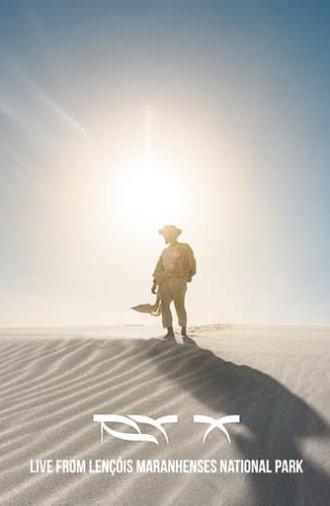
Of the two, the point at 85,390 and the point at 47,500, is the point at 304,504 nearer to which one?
the point at 47,500

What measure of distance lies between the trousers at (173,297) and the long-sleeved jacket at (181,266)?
79 millimetres

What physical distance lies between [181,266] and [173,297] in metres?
0.49

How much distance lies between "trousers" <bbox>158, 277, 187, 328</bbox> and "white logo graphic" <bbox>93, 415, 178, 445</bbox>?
14.8 feet

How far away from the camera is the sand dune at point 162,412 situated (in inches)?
119

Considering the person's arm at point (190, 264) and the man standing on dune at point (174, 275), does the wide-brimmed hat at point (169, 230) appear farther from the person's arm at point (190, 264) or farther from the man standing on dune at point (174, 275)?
the person's arm at point (190, 264)

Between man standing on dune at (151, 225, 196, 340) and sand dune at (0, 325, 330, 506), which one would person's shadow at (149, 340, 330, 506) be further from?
man standing on dune at (151, 225, 196, 340)

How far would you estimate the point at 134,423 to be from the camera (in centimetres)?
422

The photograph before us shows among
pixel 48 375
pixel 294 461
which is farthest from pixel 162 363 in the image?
pixel 294 461

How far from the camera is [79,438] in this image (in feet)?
12.7

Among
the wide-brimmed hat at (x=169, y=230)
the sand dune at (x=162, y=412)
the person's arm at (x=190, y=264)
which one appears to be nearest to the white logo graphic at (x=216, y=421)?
the sand dune at (x=162, y=412)

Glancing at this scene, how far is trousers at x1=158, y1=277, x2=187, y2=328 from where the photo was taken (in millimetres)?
8945

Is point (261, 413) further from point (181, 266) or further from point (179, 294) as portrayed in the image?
point (181, 266)

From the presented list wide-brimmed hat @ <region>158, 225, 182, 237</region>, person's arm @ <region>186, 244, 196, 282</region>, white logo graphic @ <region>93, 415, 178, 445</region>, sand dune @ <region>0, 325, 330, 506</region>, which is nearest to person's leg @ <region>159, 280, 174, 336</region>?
person's arm @ <region>186, 244, 196, 282</region>

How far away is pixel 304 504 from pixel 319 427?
1.29 meters
